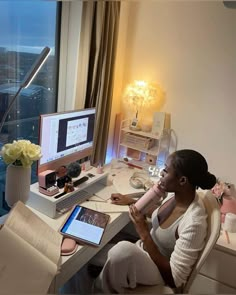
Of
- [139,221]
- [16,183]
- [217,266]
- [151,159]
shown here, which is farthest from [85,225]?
[151,159]

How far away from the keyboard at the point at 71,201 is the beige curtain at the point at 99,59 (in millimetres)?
581

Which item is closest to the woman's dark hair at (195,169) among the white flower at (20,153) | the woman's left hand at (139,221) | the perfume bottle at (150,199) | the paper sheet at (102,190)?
the perfume bottle at (150,199)

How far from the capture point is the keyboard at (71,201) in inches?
61.7

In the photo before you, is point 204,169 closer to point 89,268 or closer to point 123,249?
point 123,249

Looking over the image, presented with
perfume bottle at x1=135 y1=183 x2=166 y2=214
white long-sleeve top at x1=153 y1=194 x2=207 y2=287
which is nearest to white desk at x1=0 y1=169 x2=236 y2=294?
perfume bottle at x1=135 y1=183 x2=166 y2=214

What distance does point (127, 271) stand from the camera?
4.33 feet

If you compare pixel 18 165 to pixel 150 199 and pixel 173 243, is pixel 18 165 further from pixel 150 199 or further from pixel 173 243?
pixel 173 243

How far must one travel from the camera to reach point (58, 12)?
6.93 ft

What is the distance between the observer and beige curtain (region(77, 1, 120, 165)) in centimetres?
207

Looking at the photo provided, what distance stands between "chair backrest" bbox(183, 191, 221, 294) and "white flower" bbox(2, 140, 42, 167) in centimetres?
86

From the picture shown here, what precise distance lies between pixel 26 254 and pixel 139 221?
2.18 ft

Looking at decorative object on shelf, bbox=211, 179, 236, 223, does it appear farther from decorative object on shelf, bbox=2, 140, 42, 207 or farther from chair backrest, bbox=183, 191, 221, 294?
decorative object on shelf, bbox=2, 140, 42, 207

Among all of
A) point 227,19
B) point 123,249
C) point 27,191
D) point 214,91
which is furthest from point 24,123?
point 227,19

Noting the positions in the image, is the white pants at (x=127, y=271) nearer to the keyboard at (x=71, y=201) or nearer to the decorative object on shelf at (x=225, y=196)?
the keyboard at (x=71, y=201)
